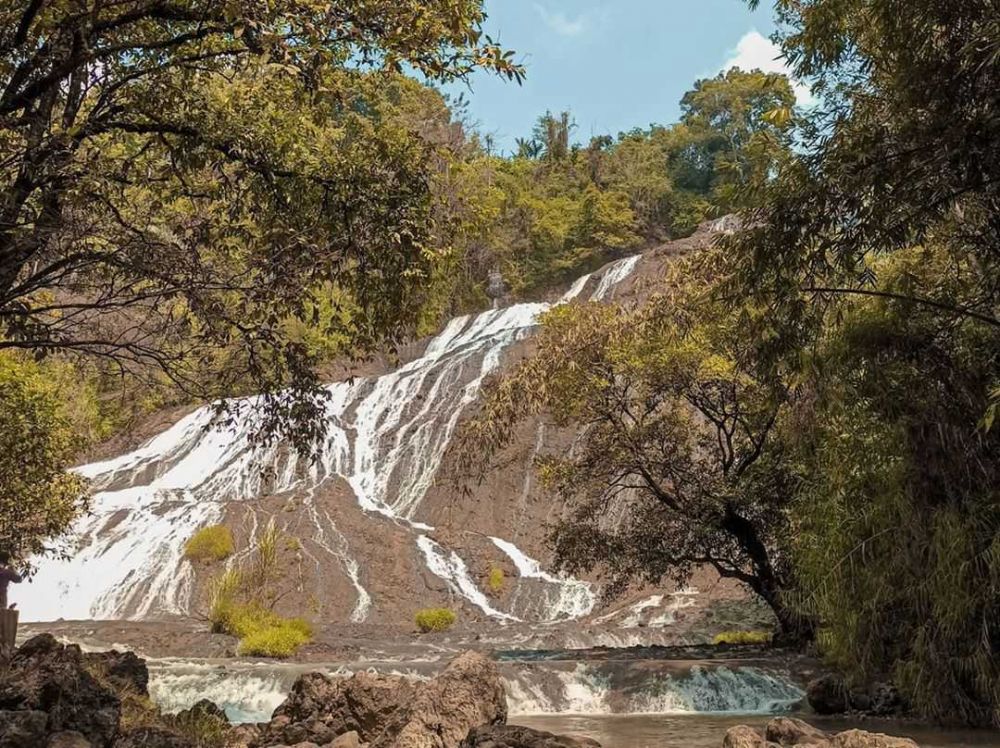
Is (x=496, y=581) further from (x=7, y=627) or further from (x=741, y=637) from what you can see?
(x=7, y=627)

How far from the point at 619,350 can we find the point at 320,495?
14.4 metres

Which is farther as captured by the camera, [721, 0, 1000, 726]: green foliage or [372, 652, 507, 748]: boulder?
[372, 652, 507, 748]: boulder

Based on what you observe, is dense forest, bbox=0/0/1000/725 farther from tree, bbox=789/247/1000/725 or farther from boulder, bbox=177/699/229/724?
boulder, bbox=177/699/229/724

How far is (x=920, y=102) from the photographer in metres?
7.67

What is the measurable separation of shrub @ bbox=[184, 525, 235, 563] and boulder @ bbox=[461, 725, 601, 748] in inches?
733

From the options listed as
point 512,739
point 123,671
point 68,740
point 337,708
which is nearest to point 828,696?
point 337,708

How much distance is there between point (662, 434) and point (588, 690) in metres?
5.03

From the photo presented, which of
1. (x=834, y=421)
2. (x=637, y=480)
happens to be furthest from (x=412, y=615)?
(x=834, y=421)

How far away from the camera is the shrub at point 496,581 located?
77.2 feet

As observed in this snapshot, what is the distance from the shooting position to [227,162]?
6.99 meters

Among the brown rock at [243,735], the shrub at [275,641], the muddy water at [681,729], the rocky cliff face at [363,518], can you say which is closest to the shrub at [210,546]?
the rocky cliff face at [363,518]

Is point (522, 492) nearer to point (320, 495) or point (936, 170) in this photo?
point (320, 495)

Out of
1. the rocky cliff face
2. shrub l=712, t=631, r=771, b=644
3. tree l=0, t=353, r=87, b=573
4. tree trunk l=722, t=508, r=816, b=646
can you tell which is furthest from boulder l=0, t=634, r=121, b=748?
shrub l=712, t=631, r=771, b=644

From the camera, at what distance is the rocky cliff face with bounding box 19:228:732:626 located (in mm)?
23188
